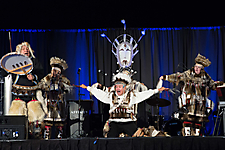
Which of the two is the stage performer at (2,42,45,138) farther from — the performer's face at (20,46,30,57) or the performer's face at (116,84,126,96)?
the performer's face at (116,84,126,96)

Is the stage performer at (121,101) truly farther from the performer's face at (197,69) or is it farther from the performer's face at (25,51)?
the performer's face at (25,51)

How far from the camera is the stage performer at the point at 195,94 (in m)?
6.21

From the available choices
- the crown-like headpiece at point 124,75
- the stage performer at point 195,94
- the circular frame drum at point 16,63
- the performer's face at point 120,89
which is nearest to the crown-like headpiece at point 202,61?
the stage performer at point 195,94

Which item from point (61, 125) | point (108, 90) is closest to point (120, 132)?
point (108, 90)

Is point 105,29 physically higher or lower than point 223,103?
higher

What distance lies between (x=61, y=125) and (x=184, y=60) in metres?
3.39

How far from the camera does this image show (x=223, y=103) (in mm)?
6137

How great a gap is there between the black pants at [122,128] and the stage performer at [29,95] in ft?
5.83

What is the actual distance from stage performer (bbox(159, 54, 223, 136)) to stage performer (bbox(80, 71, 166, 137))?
554 mm

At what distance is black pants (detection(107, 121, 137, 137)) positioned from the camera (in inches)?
226

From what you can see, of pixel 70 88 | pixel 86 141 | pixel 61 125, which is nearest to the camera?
pixel 86 141

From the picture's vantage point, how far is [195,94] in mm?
6344

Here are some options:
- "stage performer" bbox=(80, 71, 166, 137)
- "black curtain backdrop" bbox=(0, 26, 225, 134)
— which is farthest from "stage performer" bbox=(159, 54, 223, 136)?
"stage performer" bbox=(80, 71, 166, 137)

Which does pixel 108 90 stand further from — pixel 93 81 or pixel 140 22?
pixel 140 22
